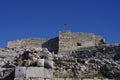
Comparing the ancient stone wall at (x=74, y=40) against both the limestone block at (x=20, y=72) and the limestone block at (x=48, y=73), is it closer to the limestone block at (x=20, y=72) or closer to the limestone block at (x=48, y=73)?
the limestone block at (x=48, y=73)

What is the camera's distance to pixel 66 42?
5981 cm

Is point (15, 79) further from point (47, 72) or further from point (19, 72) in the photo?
point (47, 72)

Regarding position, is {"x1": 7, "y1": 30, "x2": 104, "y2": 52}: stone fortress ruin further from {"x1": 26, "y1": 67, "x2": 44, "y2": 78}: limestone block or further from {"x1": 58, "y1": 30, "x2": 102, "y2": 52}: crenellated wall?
{"x1": 26, "y1": 67, "x2": 44, "y2": 78}: limestone block

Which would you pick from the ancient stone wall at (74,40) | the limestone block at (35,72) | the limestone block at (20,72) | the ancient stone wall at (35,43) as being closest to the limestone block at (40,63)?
the limestone block at (35,72)

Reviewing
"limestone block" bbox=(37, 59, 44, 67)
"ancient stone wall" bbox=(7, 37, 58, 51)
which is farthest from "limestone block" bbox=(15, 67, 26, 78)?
"ancient stone wall" bbox=(7, 37, 58, 51)

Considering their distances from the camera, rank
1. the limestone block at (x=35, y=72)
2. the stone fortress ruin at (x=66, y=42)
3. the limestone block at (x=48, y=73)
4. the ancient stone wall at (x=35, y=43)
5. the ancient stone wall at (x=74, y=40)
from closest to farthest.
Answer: the limestone block at (x=35, y=72), the limestone block at (x=48, y=73), the ancient stone wall at (x=74, y=40), the stone fortress ruin at (x=66, y=42), the ancient stone wall at (x=35, y=43)

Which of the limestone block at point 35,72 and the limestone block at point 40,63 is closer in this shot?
the limestone block at point 35,72

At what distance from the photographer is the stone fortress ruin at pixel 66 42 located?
2338 inches

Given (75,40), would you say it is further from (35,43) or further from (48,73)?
(48,73)

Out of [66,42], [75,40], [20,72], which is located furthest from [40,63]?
[75,40]

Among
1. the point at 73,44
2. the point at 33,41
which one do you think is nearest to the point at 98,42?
the point at 73,44

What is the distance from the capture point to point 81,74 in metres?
15.8

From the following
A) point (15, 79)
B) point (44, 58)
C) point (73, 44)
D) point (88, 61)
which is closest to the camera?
point (15, 79)

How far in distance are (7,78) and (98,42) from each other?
46181 millimetres
